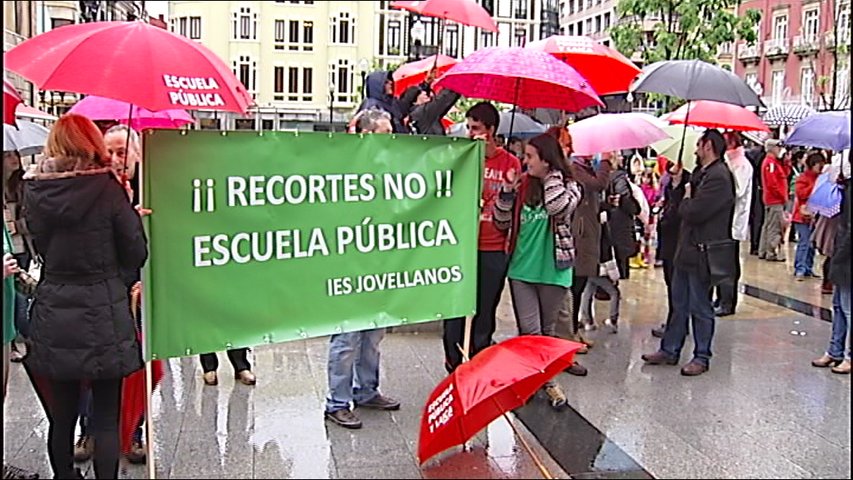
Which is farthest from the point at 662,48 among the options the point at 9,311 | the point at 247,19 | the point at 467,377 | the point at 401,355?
the point at 247,19

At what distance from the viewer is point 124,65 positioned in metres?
4.03

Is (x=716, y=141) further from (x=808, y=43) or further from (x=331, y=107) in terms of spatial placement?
(x=331, y=107)

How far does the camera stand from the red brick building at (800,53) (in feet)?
30.3

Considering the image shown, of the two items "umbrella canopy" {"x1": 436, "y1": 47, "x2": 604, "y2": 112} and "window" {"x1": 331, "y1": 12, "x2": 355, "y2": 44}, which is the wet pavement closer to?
"umbrella canopy" {"x1": 436, "y1": 47, "x2": 604, "y2": 112}

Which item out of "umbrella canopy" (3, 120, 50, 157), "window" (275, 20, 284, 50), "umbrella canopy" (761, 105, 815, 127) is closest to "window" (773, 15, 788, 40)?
"umbrella canopy" (761, 105, 815, 127)

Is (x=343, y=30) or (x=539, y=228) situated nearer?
(x=539, y=228)

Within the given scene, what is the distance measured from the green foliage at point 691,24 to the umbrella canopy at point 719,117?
6.75 feet

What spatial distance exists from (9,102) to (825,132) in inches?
249

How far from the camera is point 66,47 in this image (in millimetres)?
4074

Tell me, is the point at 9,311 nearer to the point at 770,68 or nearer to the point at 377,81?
the point at 377,81

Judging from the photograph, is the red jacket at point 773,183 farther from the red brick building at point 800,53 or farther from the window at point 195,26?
the window at point 195,26

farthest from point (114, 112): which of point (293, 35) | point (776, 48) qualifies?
point (293, 35)

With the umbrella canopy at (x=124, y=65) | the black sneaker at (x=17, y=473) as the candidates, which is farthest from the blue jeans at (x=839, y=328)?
the black sneaker at (x=17, y=473)

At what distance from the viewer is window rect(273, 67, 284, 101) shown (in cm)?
5444
